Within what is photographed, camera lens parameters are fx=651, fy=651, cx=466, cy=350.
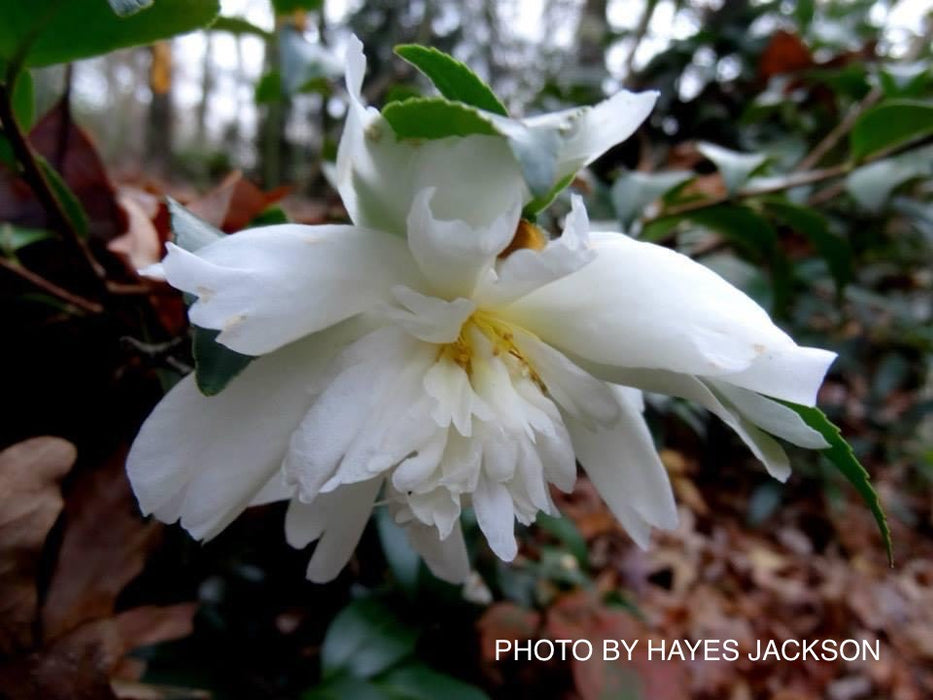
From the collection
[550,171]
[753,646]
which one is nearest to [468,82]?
[550,171]

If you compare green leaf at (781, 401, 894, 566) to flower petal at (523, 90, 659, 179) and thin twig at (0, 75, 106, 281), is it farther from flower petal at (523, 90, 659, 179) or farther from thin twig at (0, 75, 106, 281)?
thin twig at (0, 75, 106, 281)

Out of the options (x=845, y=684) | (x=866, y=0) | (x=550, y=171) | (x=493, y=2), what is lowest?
(x=845, y=684)

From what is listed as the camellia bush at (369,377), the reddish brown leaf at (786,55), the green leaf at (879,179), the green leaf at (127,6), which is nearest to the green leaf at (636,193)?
the camellia bush at (369,377)

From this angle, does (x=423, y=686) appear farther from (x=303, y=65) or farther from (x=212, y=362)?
(x=303, y=65)

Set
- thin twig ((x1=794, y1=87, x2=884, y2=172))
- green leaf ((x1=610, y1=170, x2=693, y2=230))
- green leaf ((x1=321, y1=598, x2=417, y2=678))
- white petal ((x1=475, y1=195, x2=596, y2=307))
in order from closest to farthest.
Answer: white petal ((x1=475, y1=195, x2=596, y2=307)) < green leaf ((x1=321, y1=598, x2=417, y2=678)) < green leaf ((x1=610, y1=170, x2=693, y2=230)) < thin twig ((x1=794, y1=87, x2=884, y2=172))

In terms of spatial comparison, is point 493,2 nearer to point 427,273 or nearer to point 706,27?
point 706,27

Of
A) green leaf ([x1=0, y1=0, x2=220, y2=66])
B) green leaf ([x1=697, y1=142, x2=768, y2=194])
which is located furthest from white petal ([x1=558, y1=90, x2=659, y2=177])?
green leaf ([x1=697, y1=142, x2=768, y2=194])
